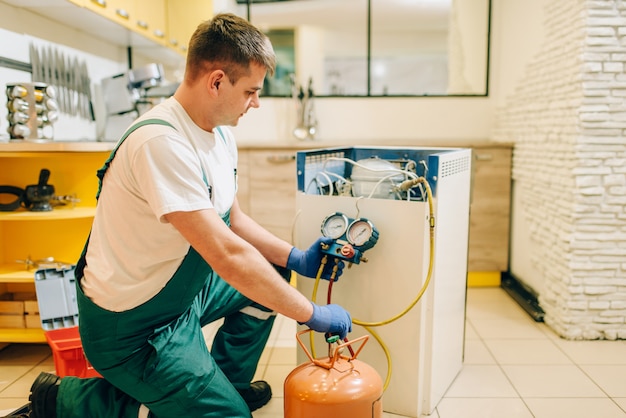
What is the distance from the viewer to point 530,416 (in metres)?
2.05

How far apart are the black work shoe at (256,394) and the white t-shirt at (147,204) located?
0.75 meters

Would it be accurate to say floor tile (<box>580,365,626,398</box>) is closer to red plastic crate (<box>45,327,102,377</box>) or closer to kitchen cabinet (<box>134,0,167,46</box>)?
red plastic crate (<box>45,327,102,377</box>)

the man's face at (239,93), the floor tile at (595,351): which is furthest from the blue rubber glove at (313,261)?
the floor tile at (595,351)

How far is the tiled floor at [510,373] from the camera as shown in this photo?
6.94ft

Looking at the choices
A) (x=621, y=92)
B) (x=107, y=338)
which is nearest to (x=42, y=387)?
(x=107, y=338)

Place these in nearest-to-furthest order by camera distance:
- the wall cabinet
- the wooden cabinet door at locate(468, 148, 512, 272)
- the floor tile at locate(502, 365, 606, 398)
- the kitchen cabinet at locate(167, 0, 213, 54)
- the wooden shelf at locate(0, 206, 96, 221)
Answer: the floor tile at locate(502, 365, 606, 398)
the wooden shelf at locate(0, 206, 96, 221)
the wall cabinet
the wooden cabinet door at locate(468, 148, 512, 272)
the kitchen cabinet at locate(167, 0, 213, 54)

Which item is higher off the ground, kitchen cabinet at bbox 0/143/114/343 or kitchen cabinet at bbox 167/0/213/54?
kitchen cabinet at bbox 167/0/213/54

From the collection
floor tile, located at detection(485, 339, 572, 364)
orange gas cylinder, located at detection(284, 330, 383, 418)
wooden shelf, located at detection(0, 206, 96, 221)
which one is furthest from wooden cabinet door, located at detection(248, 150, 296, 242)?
orange gas cylinder, located at detection(284, 330, 383, 418)

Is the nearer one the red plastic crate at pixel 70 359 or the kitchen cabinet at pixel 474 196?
the red plastic crate at pixel 70 359

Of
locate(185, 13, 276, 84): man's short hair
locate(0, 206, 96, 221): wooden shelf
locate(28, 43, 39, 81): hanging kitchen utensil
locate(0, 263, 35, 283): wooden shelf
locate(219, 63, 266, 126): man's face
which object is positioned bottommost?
locate(0, 263, 35, 283): wooden shelf

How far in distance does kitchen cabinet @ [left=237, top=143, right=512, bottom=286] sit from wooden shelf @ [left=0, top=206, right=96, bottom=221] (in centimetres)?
130

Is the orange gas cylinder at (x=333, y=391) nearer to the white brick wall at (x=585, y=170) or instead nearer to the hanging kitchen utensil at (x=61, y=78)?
the white brick wall at (x=585, y=170)

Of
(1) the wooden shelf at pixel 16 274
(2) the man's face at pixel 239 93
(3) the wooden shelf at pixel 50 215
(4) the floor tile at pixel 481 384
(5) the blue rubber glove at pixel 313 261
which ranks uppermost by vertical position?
(2) the man's face at pixel 239 93

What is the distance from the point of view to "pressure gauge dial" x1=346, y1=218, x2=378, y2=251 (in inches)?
73.1
